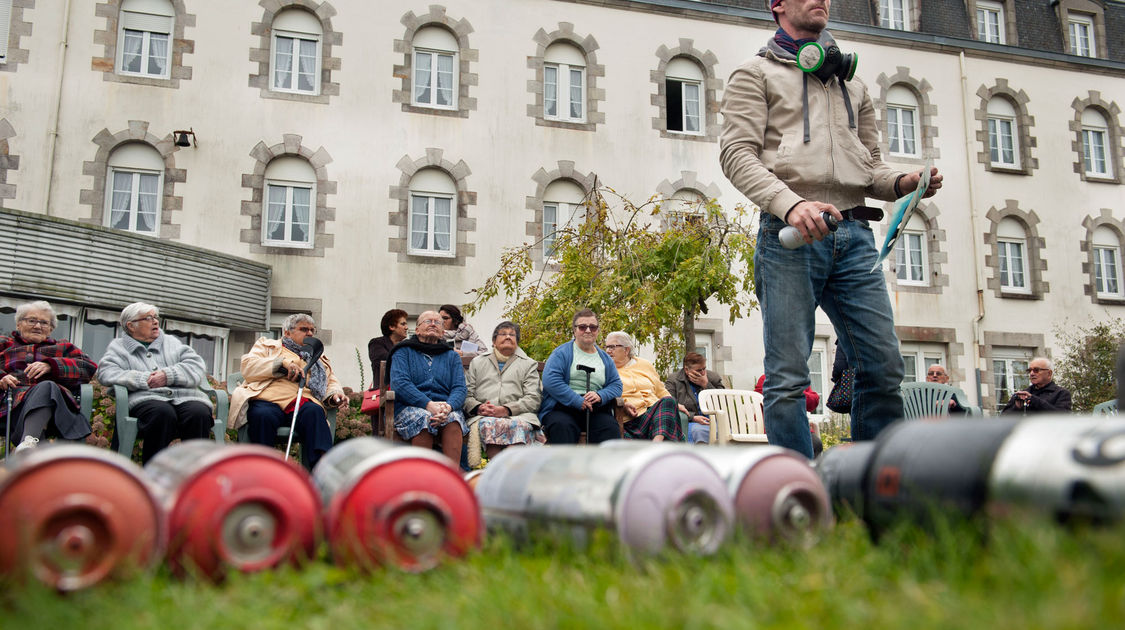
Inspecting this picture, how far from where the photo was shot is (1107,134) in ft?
83.1

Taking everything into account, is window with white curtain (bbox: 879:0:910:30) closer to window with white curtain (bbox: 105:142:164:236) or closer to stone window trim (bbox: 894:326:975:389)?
stone window trim (bbox: 894:326:975:389)

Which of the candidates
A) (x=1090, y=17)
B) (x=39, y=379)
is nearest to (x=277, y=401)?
(x=39, y=379)

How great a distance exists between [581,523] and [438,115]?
60.3ft

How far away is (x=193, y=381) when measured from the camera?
778 cm

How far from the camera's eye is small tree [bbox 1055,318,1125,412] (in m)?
20.5

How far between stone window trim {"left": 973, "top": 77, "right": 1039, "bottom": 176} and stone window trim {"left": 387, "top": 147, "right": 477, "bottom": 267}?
13.2 m

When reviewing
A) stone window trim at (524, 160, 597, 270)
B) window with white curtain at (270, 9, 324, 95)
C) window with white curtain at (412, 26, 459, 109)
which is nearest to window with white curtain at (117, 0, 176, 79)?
window with white curtain at (270, 9, 324, 95)

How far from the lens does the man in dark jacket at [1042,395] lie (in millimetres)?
11617

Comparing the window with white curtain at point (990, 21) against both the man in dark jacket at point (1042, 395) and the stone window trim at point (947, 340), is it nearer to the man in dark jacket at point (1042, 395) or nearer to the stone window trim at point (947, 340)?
the stone window trim at point (947, 340)

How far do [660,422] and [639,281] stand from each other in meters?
6.24

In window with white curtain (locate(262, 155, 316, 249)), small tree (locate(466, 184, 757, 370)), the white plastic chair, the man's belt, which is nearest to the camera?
the man's belt

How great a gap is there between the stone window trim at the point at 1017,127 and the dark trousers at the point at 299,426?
20.4 m

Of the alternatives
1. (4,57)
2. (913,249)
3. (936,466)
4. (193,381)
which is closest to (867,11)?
(913,249)

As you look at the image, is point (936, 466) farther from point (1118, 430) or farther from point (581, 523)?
point (581, 523)
